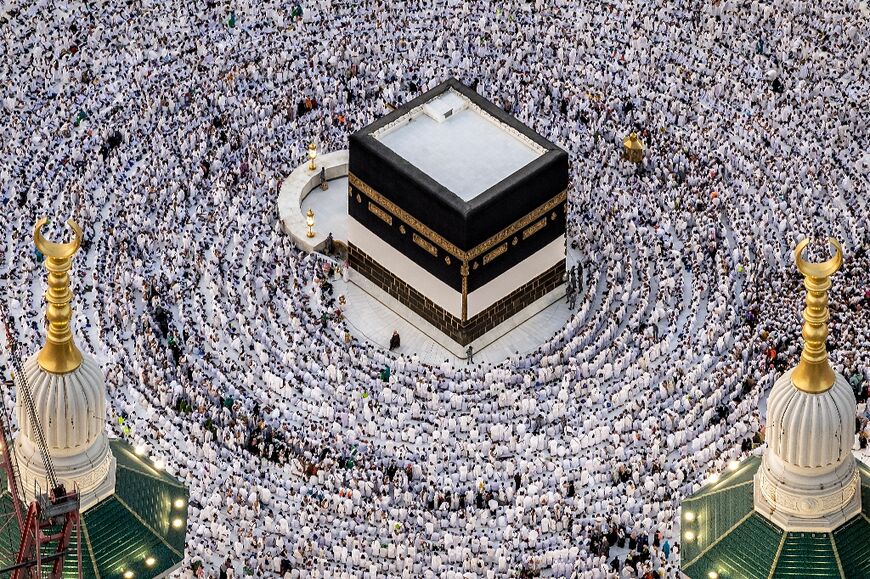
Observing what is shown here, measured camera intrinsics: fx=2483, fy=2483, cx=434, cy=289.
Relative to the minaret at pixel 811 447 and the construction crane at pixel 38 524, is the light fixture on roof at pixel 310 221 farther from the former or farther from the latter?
the minaret at pixel 811 447

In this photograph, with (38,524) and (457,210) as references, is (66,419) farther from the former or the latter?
(457,210)

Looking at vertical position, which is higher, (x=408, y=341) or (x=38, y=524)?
(x=408, y=341)

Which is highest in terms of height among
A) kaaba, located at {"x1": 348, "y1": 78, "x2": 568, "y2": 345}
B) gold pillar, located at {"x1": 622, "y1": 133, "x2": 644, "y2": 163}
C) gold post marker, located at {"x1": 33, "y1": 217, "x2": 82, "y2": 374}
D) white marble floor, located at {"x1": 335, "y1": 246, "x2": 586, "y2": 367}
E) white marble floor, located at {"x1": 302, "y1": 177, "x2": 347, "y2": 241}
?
gold pillar, located at {"x1": 622, "y1": 133, "x2": 644, "y2": 163}

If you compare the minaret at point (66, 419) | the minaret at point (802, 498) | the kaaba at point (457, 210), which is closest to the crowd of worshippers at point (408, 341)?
the kaaba at point (457, 210)

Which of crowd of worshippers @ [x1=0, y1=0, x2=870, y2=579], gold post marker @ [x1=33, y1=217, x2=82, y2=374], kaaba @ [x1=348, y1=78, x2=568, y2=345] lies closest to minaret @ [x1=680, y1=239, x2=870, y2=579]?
crowd of worshippers @ [x1=0, y1=0, x2=870, y2=579]

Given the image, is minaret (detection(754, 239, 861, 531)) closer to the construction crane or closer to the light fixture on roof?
the construction crane

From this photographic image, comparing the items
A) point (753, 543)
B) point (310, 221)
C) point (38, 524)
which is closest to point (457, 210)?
point (310, 221)

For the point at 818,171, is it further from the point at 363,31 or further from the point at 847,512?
the point at 847,512
